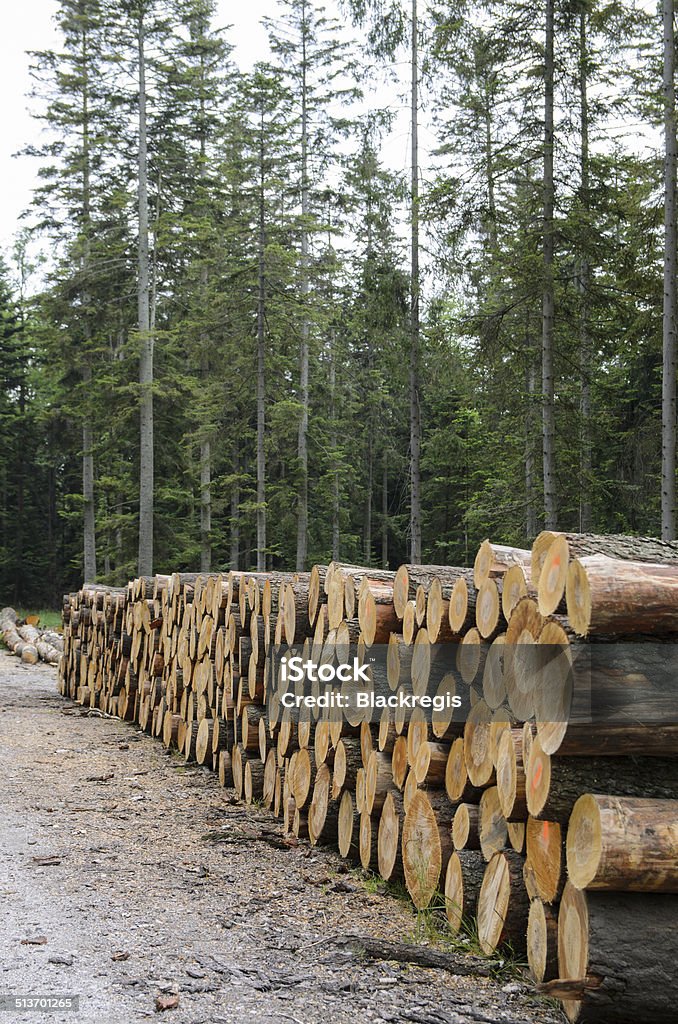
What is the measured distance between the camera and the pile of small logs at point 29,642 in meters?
16.3

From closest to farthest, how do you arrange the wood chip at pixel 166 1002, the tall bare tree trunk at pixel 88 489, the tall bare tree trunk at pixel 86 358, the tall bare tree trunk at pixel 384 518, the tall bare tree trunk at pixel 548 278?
1. the wood chip at pixel 166 1002
2. the tall bare tree trunk at pixel 548 278
3. the tall bare tree trunk at pixel 86 358
4. the tall bare tree trunk at pixel 88 489
5. the tall bare tree trunk at pixel 384 518

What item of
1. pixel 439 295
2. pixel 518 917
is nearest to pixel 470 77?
pixel 439 295

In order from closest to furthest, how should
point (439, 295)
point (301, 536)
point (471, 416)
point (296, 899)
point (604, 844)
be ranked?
point (604, 844)
point (296, 899)
point (439, 295)
point (301, 536)
point (471, 416)

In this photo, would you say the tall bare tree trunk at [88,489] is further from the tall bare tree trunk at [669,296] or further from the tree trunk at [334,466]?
the tall bare tree trunk at [669,296]

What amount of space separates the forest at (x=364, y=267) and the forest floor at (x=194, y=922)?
8149 millimetres

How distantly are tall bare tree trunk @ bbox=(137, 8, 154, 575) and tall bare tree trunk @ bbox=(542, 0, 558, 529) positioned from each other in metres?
10.5

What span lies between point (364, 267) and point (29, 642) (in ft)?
34.5

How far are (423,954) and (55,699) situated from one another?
30.9 feet

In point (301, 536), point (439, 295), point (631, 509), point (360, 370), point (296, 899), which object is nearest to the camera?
point (296, 899)

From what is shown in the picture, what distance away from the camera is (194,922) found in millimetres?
4012

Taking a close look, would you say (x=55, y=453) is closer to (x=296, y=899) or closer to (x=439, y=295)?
(x=439, y=295)

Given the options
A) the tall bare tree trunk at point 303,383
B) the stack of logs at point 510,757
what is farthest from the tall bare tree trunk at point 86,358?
the stack of logs at point 510,757

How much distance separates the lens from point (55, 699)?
39.4ft

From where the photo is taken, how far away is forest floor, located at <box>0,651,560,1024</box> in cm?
321
